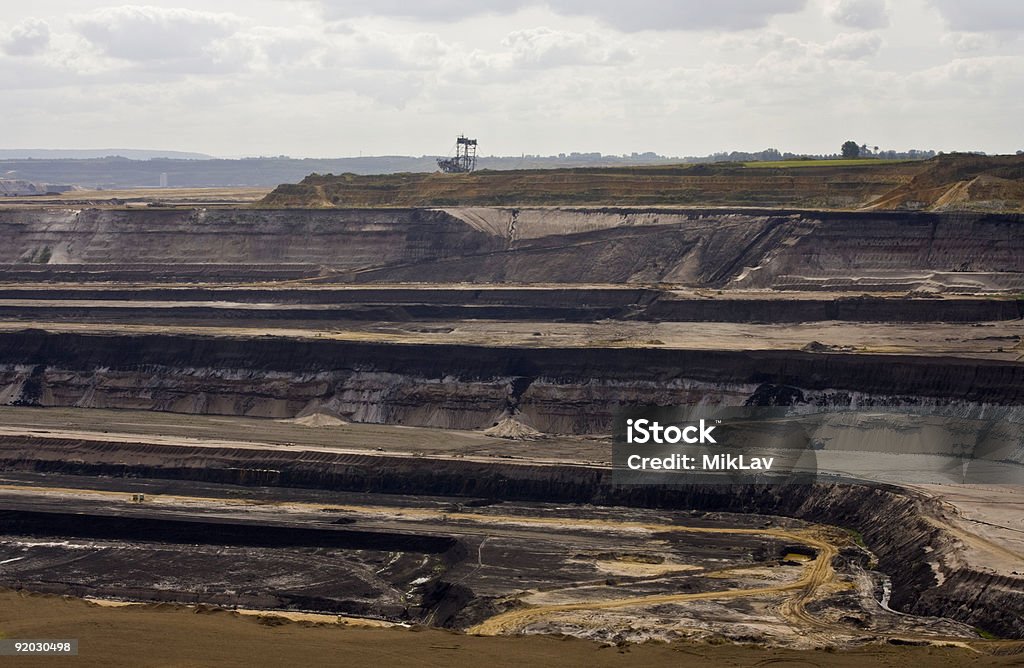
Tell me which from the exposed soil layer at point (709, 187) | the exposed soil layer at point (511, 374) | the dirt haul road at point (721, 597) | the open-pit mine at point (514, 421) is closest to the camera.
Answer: the dirt haul road at point (721, 597)

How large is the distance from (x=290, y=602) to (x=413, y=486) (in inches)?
674

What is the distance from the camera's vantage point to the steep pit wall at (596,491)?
4584cm

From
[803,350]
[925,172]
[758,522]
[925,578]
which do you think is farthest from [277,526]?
[925,172]

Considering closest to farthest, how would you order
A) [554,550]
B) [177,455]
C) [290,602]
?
[290,602]
[554,550]
[177,455]

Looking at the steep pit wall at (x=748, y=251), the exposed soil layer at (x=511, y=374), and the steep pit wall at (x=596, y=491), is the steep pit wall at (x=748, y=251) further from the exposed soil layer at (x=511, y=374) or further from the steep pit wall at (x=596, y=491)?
the steep pit wall at (x=596, y=491)

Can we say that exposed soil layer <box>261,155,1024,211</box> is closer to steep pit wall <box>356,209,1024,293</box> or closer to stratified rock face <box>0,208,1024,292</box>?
steep pit wall <box>356,209,1024,293</box>

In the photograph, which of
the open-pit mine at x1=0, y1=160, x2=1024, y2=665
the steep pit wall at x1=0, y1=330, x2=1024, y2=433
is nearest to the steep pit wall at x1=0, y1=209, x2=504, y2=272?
the open-pit mine at x1=0, y1=160, x2=1024, y2=665

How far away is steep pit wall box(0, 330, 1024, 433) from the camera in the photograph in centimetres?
7069

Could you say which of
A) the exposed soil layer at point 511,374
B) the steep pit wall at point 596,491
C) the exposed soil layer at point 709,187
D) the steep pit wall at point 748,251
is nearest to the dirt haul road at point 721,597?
the exposed soil layer at point 511,374

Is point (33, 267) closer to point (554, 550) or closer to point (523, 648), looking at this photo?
point (554, 550)

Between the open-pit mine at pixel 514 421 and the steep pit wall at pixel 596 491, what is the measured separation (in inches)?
6.0

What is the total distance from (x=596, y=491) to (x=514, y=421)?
42.9ft

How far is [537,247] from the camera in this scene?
118 metres

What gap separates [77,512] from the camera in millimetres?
62500
